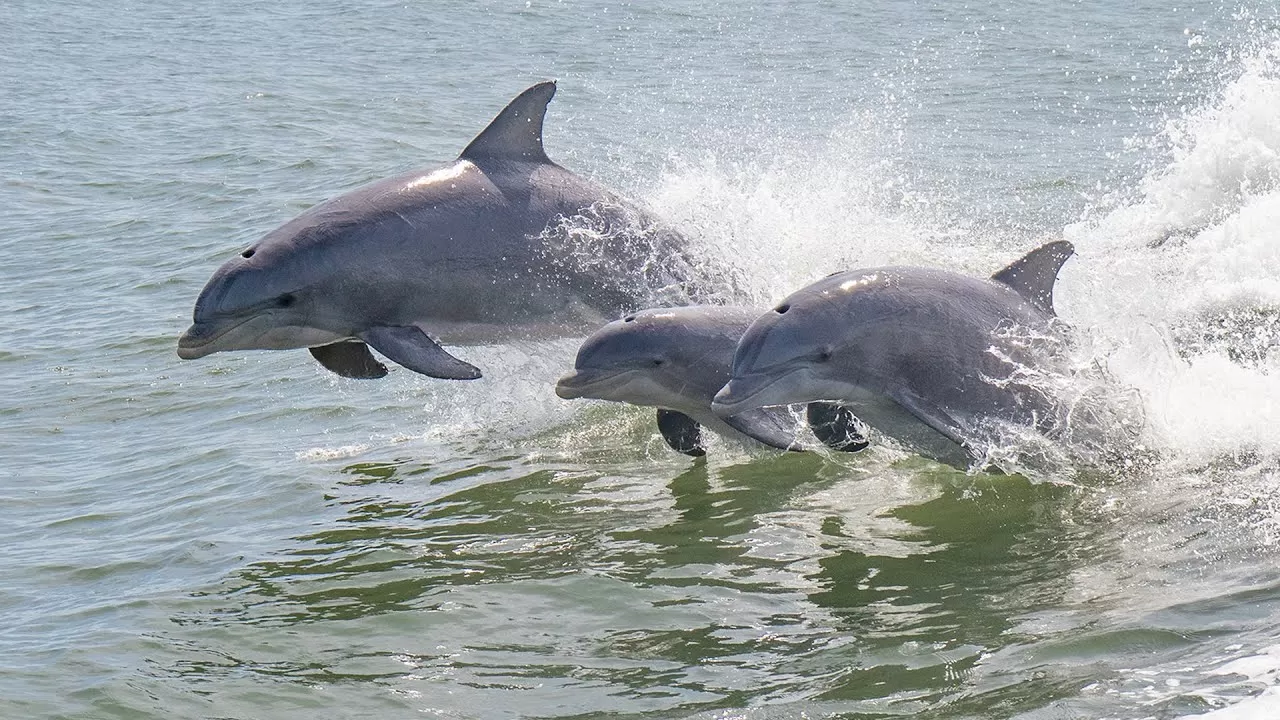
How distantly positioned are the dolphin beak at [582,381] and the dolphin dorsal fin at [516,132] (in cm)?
157

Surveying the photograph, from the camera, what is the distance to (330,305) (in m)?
8.02

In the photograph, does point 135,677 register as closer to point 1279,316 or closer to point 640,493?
point 640,493

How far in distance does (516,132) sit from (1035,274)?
283 centimetres

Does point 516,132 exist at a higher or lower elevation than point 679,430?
higher

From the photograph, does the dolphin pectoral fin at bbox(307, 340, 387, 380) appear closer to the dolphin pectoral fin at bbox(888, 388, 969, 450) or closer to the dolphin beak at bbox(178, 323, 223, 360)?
the dolphin beak at bbox(178, 323, 223, 360)

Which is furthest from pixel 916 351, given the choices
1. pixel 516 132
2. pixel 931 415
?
pixel 516 132

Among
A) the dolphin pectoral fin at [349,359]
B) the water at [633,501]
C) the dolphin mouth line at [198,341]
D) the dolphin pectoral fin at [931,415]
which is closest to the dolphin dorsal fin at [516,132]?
the water at [633,501]

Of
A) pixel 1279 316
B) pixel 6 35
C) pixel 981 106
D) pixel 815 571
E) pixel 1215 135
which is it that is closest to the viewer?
pixel 815 571

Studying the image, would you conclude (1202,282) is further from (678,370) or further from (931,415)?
(678,370)

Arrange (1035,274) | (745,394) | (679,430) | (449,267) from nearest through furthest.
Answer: (745,394), (1035,274), (449,267), (679,430)

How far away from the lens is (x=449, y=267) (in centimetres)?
820

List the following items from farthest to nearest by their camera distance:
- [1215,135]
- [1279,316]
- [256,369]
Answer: [1215,135] < [256,369] < [1279,316]

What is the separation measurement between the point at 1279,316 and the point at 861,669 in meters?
6.02

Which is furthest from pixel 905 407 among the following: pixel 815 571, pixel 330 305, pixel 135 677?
pixel 135 677
